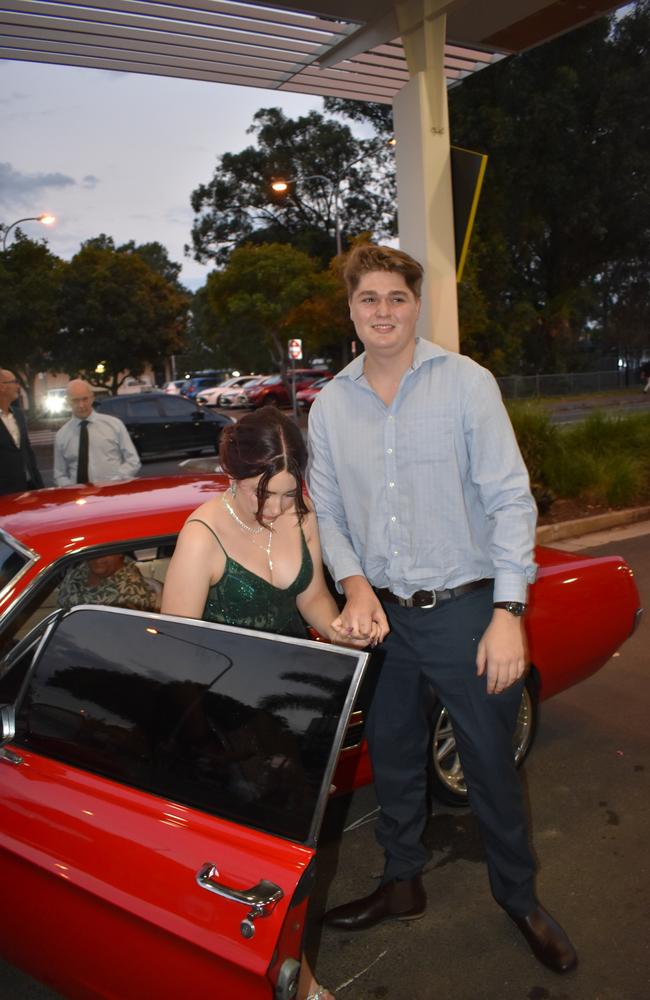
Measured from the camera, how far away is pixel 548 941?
249 cm

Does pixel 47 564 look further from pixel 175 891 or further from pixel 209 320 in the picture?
pixel 209 320

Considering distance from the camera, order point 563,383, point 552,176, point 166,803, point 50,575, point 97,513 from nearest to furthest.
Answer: point 166,803, point 50,575, point 97,513, point 552,176, point 563,383

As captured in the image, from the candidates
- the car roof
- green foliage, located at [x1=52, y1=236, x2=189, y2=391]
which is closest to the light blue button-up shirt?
the car roof

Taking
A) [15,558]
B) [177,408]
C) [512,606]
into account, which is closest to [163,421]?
[177,408]

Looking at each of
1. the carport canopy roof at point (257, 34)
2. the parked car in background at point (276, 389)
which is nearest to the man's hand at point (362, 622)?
the carport canopy roof at point (257, 34)

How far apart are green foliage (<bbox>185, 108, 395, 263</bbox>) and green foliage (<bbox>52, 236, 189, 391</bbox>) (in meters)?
8.11

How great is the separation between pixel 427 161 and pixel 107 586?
4.51 metres

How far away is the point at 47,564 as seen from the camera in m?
2.67

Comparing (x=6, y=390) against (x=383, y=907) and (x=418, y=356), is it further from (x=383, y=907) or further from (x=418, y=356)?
(x=383, y=907)

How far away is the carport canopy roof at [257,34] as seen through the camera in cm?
626

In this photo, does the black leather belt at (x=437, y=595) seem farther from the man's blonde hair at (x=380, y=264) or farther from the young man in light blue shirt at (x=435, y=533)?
the man's blonde hair at (x=380, y=264)

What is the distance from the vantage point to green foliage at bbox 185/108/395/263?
1692 inches

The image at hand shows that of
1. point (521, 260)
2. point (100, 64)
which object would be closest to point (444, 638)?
point (100, 64)

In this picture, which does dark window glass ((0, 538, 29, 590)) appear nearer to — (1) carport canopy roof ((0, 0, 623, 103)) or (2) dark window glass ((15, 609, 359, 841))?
(2) dark window glass ((15, 609, 359, 841))
